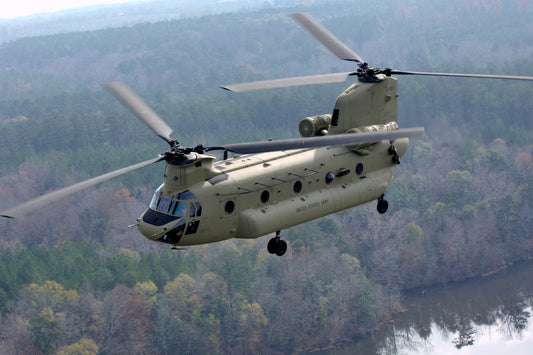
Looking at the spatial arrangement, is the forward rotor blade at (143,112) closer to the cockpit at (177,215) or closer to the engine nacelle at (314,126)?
the cockpit at (177,215)

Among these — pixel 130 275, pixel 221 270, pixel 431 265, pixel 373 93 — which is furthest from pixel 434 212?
pixel 373 93

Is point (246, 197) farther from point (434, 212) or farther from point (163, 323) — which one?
point (434, 212)

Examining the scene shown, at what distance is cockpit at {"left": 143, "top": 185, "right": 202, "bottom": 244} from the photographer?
32.4 metres

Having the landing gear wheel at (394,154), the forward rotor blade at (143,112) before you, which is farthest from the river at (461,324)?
the forward rotor blade at (143,112)

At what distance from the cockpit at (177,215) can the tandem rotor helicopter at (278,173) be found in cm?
4

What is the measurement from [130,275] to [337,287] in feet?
113

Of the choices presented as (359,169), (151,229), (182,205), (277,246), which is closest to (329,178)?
(359,169)

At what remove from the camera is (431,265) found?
13812cm

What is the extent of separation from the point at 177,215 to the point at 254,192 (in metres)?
3.94

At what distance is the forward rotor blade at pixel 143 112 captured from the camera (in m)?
33.1

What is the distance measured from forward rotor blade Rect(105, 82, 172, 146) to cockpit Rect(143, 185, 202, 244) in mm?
2591

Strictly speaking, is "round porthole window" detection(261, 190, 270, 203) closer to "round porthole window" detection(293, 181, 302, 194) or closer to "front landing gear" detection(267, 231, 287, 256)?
"round porthole window" detection(293, 181, 302, 194)

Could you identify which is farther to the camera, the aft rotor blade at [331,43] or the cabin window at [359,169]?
the aft rotor blade at [331,43]

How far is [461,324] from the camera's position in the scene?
11925 cm
